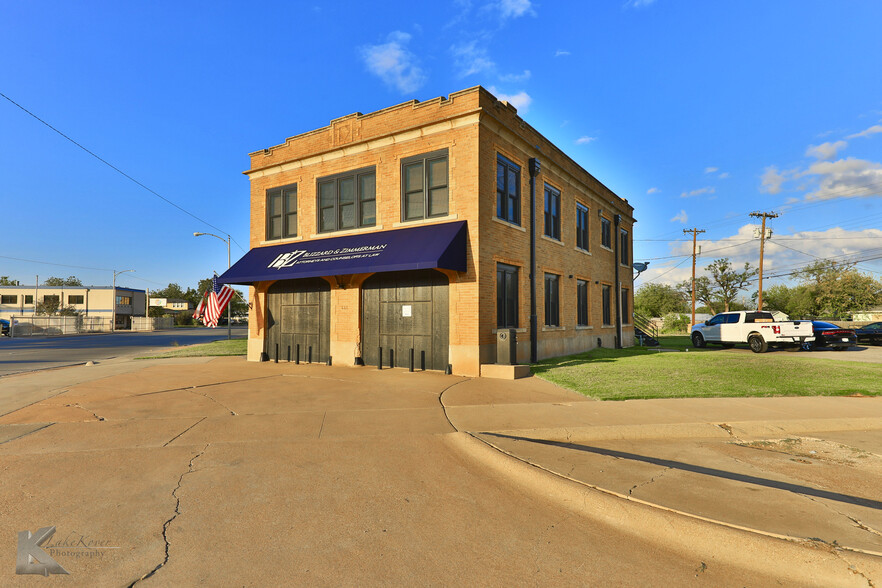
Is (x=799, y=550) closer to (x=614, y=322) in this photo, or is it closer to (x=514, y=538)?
(x=514, y=538)

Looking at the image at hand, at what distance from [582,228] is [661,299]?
6475 cm

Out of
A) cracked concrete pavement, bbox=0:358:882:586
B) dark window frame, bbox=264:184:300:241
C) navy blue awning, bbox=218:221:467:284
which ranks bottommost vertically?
cracked concrete pavement, bbox=0:358:882:586

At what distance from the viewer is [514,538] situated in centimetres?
353

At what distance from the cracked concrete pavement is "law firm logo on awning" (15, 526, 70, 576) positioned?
2.9 inches

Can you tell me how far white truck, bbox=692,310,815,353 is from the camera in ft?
66.1

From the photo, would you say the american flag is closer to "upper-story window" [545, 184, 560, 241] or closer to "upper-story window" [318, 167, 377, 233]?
"upper-story window" [318, 167, 377, 233]

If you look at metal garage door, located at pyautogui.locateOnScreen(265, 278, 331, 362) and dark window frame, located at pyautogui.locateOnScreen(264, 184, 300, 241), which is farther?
dark window frame, located at pyautogui.locateOnScreen(264, 184, 300, 241)

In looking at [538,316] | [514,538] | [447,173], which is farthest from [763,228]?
[514,538]

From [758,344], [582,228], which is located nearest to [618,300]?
[582,228]

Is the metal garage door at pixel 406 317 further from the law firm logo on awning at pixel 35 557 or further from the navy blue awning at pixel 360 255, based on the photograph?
the law firm logo on awning at pixel 35 557

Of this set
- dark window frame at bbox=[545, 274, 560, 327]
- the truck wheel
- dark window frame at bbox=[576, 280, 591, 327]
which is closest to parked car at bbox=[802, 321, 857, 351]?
the truck wheel

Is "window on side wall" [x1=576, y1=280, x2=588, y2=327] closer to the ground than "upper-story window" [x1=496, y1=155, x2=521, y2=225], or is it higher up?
closer to the ground

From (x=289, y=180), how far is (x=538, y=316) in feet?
34.7

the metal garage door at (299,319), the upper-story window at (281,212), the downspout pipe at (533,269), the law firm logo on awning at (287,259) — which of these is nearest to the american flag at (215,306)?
the metal garage door at (299,319)
